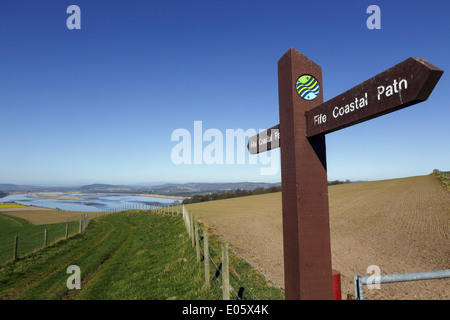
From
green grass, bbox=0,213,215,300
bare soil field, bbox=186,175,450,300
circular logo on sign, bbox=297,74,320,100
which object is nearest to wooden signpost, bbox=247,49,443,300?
circular logo on sign, bbox=297,74,320,100

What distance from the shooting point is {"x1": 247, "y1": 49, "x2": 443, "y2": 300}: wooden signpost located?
2055mm

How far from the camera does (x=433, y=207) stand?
24.1 meters

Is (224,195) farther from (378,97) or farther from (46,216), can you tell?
(378,97)

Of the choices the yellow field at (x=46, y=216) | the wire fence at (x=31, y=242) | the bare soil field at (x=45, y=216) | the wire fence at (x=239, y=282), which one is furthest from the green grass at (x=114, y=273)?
the bare soil field at (x=45, y=216)

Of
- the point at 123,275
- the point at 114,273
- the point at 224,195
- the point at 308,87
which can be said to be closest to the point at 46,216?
the point at 224,195

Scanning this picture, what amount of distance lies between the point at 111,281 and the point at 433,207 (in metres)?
30.0

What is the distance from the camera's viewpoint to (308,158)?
7.64ft

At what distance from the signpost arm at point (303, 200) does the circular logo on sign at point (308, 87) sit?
0.14ft

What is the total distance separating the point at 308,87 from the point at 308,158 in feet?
2.52

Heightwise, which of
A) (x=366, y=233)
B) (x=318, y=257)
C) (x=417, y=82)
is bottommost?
(x=366, y=233)

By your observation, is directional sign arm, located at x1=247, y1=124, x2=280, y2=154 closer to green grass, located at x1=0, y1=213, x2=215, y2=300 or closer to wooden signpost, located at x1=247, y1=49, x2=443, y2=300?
wooden signpost, located at x1=247, y1=49, x2=443, y2=300

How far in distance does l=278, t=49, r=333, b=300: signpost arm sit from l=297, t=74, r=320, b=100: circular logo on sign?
4cm
